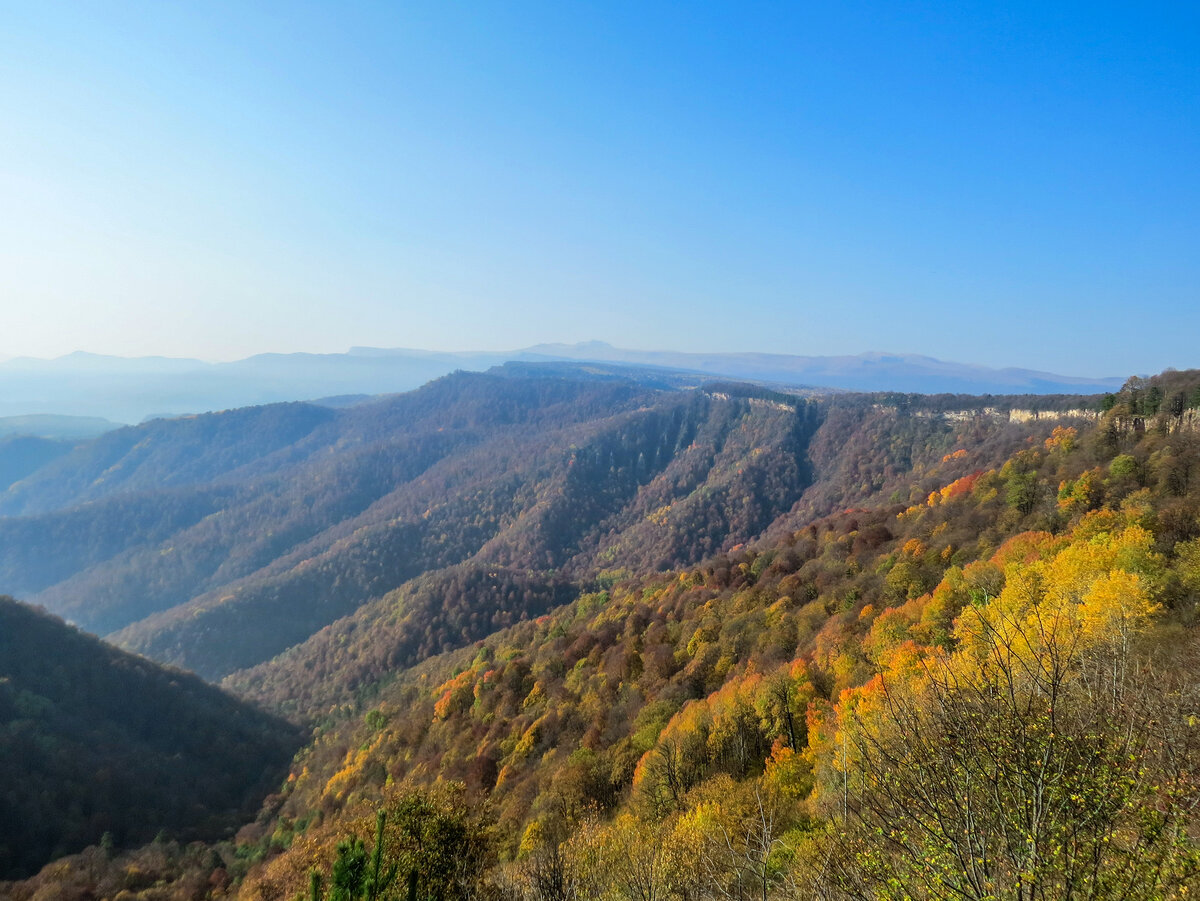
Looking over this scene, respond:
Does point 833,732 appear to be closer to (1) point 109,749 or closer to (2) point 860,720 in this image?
(2) point 860,720

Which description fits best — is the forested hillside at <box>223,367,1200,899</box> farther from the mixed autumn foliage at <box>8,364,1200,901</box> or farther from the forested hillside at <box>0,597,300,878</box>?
the forested hillside at <box>0,597,300,878</box>

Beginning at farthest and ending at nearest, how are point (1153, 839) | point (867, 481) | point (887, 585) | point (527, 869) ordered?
1. point (867, 481)
2. point (887, 585)
3. point (527, 869)
4. point (1153, 839)

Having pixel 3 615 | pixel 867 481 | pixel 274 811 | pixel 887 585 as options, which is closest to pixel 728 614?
pixel 887 585

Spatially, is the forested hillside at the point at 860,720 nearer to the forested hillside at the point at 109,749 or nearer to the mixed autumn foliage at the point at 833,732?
the mixed autumn foliage at the point at 833,732

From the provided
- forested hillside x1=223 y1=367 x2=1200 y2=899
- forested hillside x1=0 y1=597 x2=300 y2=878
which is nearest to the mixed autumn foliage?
forested hillside x1=223 y1=367 x2=1200 y2=899

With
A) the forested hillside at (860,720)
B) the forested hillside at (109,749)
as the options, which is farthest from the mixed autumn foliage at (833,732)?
the forested hillside at (109,749)

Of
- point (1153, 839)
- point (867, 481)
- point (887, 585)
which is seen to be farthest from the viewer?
point (867, 481)

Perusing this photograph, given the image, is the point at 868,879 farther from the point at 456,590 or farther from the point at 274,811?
the point at 456,590
